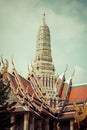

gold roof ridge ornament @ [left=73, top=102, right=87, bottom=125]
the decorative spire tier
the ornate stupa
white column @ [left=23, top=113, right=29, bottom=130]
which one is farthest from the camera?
the decorative spire tier

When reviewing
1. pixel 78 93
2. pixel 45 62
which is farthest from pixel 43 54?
pixel 78 93

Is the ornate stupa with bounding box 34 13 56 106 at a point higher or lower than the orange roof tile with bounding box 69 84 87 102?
higher

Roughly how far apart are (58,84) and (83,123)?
403 inches

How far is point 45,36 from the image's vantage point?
126ft

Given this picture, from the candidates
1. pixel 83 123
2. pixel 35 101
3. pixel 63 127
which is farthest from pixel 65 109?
pixel 83 123

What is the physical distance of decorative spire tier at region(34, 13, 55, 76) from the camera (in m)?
36.0

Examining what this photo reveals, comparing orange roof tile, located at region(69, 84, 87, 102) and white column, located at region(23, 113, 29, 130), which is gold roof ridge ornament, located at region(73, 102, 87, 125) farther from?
white column, located at region(23, 113, 29, 130)

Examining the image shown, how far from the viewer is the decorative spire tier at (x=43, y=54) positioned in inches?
1418

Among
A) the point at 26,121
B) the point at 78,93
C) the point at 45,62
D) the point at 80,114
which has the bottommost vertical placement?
the point at 26,121

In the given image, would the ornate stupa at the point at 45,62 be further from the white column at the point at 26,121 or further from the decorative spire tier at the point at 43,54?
the white column at the point at 26,121

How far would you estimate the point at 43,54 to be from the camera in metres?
37.4

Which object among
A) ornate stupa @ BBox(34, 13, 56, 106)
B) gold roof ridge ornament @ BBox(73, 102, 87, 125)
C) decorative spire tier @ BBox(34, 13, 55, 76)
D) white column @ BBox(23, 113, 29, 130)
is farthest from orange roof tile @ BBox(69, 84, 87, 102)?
white column @ BBox(23, 113, 29, 130)

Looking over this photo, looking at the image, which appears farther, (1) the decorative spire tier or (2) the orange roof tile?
(1) the decorative spire tier

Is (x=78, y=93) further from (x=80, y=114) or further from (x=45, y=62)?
(x=80, y=114)
